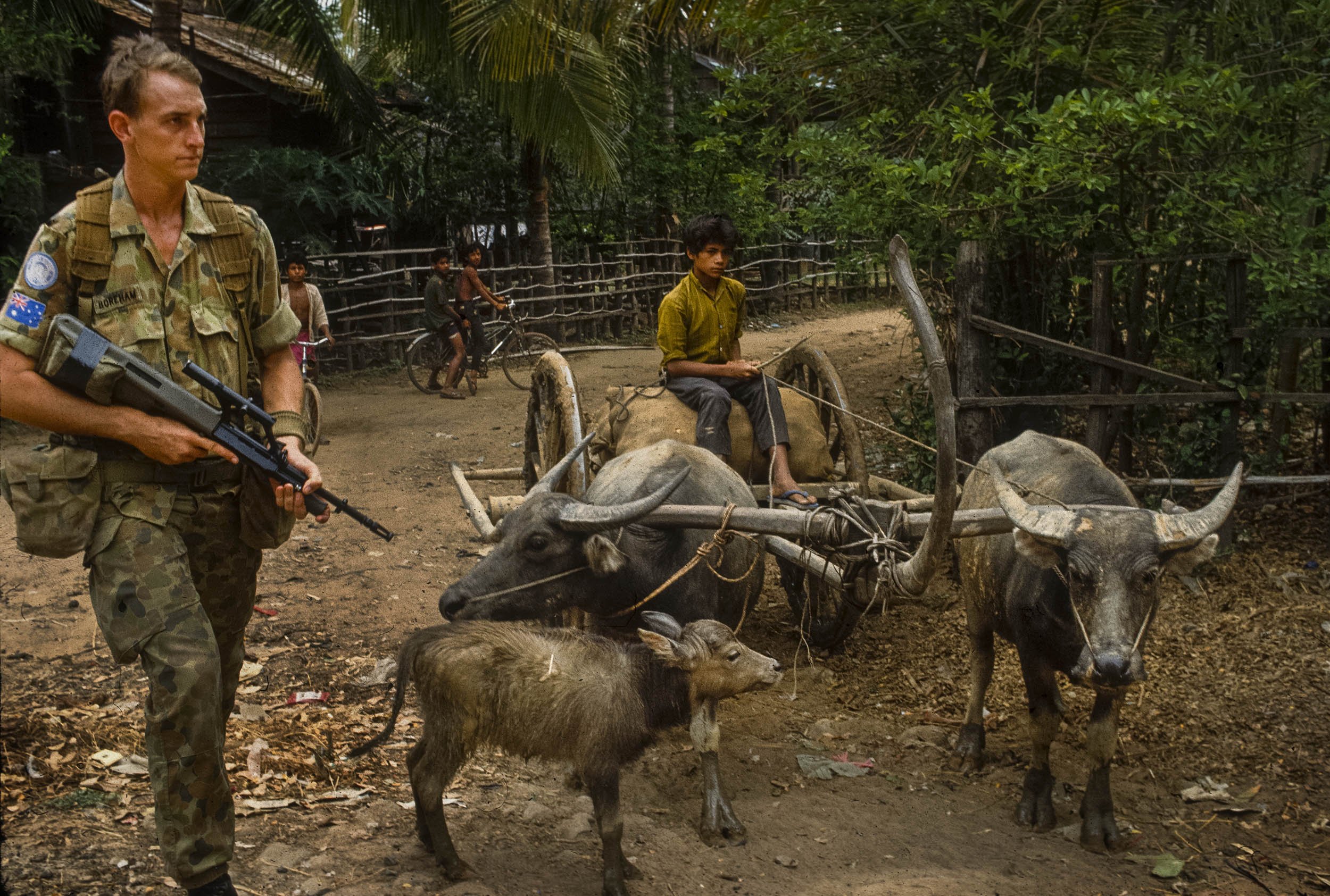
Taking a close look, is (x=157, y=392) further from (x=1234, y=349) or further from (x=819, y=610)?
(x=1234, y=349)

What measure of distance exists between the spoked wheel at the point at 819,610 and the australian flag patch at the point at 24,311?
3.63m

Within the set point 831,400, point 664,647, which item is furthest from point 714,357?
point 664,647

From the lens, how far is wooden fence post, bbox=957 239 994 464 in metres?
6.28

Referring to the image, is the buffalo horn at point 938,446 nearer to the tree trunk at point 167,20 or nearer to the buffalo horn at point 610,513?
the buffalo horn at point 610,513

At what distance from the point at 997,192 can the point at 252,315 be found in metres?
4.08

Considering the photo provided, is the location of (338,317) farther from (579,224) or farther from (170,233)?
(170,233)

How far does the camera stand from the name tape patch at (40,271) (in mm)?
2945

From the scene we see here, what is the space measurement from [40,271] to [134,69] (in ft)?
2.01

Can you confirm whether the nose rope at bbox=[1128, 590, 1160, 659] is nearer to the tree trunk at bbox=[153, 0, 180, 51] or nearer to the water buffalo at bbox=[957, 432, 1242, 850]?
the water buffalo at bbox=[957, 432, 1242, 850]

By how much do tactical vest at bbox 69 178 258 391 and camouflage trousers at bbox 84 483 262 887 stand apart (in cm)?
56

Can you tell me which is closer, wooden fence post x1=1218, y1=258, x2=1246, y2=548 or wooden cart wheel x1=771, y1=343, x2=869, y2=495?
wooden cart wheel x1=771, y1=343, x2=869, y2=495

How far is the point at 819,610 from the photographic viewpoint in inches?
237

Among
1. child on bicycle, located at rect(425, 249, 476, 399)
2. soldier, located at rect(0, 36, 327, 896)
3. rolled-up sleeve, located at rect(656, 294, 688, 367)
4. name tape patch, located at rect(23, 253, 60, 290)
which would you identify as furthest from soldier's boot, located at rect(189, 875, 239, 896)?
child on bicycle, located at rect(425, 249, 476, 399)

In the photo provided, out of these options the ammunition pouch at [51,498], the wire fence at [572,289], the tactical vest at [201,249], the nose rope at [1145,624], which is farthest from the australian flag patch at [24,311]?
the wire fence at [572,289]
